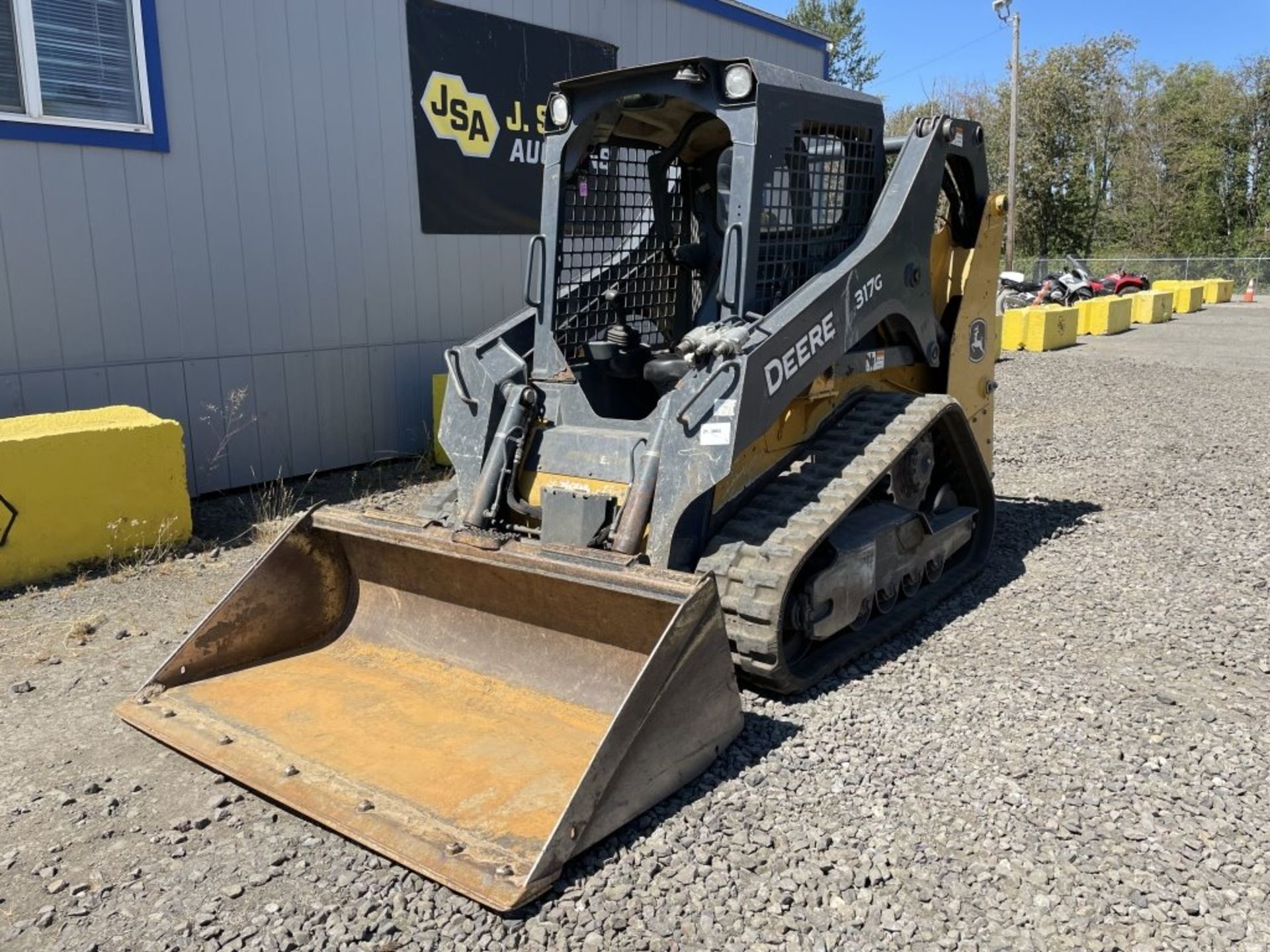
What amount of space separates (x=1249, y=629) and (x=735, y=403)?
2815 mm

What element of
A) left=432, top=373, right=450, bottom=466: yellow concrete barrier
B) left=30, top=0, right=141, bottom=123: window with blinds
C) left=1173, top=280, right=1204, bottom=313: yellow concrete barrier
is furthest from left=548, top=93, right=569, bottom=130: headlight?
left=1173, top=280, right=1204, bottom=313: yellow concrete barrier

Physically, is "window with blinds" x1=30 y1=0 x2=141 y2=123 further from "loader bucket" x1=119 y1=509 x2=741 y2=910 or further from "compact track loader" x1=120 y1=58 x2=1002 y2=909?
"loader bucket" x1=119 y1=509 x2=741 y2=910

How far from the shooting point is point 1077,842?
10.5 feet

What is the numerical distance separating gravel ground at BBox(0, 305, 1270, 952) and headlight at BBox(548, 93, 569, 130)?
2900 millimetres

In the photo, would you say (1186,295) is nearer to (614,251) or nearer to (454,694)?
(614,251)

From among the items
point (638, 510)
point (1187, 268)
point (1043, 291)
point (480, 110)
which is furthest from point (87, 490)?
point (1187, 268)

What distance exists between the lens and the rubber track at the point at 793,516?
393 centimetres

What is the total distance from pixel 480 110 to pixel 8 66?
3754 millimetres

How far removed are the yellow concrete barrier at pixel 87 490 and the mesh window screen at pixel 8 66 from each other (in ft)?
6.58

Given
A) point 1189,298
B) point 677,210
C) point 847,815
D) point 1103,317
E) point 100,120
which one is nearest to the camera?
point 847,815

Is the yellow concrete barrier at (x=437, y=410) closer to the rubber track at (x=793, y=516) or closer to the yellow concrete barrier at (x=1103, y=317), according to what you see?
the rubber track at (x=793, y=516)

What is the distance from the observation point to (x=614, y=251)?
18.6ft

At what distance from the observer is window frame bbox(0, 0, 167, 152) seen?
6.55 meters

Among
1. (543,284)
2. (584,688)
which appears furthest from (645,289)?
(584,688)
